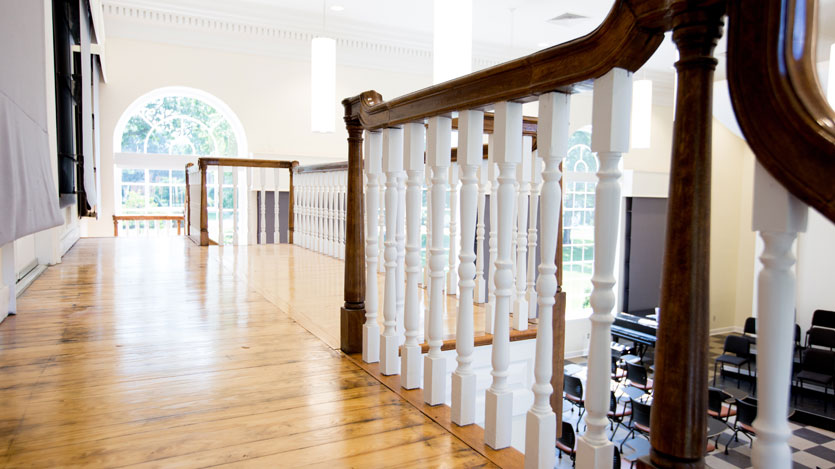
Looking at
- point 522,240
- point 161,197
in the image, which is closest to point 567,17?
point 522,240

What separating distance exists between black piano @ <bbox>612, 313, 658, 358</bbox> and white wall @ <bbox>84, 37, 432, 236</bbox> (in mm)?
5733

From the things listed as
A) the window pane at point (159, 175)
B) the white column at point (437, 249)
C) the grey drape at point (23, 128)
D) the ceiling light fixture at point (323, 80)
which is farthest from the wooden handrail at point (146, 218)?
the white column at point (437, 249)

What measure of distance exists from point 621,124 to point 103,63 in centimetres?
818

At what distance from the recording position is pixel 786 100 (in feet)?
2.32

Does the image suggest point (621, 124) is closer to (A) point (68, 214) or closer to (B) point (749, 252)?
(A) point (68, 214)

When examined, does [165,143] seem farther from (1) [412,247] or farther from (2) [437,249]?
(2) [437,249]

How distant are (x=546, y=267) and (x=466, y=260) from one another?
337mm

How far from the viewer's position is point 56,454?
1.29 metres

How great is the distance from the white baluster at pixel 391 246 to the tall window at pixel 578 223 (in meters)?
9.93

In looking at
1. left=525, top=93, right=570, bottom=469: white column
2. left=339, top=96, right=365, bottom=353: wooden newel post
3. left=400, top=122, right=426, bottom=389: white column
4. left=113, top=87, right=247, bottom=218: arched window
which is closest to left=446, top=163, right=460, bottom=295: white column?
left=339, top=96, right=365, bottom=353: wooden newel post

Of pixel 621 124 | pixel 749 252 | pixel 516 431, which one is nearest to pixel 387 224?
pixel 621 124

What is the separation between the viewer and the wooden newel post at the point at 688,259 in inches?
31.8

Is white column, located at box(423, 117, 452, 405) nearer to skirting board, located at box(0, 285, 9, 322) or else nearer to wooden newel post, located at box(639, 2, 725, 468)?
wooden newel post, located at box(639, 2, 725, 468)

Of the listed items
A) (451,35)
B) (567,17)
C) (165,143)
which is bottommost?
(165,143)
